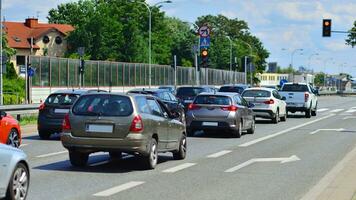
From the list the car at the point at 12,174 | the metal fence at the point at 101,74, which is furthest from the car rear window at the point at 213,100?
the metal fence at the point at 101,74

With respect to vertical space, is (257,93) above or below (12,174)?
above

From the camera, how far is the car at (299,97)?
3769cm

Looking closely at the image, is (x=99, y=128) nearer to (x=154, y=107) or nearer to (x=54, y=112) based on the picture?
(x=154, y=107)

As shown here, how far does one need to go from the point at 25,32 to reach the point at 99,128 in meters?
97.1

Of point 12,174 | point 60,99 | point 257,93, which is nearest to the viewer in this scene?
point 12,174

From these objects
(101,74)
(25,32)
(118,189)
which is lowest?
(118,189)

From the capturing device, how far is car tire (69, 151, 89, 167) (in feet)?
44.6

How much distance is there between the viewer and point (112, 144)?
13.0 metres

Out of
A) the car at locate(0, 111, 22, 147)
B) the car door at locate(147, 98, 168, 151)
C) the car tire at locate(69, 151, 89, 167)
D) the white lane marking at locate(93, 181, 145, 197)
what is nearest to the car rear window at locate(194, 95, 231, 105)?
the car at locate(0, 111, 22, 147)

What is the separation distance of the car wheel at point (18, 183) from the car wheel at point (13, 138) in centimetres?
694

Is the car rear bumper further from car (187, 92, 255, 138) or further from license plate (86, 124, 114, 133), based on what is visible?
car (187, 92, 255, 138)

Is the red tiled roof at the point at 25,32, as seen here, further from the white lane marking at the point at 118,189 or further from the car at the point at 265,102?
the white lane marking at the point at 118,189

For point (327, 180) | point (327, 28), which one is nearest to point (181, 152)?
point (327, 180)

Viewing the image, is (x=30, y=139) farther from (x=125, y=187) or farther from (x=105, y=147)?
(x=125, y=187)
